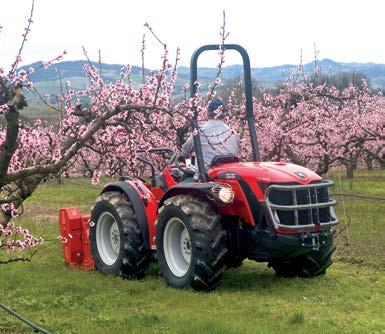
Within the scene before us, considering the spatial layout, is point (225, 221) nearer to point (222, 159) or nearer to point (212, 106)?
point (222, 159)

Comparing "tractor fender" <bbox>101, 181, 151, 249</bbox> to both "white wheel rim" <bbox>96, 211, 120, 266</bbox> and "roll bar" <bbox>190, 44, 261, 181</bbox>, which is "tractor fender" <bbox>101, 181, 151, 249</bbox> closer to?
"white wheel rim" <bbox>96, 211, 120, 266</bbox>

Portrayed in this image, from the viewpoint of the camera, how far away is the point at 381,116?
20.5 meters

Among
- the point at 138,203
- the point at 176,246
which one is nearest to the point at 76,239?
the point at 138,203

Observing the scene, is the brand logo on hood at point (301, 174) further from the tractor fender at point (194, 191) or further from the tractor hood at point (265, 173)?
the tractor fender at point (194, 191)

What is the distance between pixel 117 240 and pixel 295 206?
2.80m

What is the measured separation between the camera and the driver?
7.37m

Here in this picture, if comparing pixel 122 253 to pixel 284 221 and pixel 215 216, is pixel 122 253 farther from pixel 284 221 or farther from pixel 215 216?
pixel 284 221

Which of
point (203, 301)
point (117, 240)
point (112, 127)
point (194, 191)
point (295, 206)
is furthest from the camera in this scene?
point (117, 240)

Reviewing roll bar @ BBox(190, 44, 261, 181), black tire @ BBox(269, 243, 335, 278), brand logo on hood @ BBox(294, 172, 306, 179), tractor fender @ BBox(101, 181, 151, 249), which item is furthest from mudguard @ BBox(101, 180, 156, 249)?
brand logo on hood @ BBox(294, 172, 306, 179)

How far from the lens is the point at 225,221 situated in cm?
716

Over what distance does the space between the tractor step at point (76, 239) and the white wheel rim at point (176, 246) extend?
173cm

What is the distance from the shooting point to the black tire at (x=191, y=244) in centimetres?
667

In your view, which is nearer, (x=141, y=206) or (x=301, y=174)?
(x=301, y=174)

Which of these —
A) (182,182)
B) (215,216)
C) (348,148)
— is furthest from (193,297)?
(348,148)
